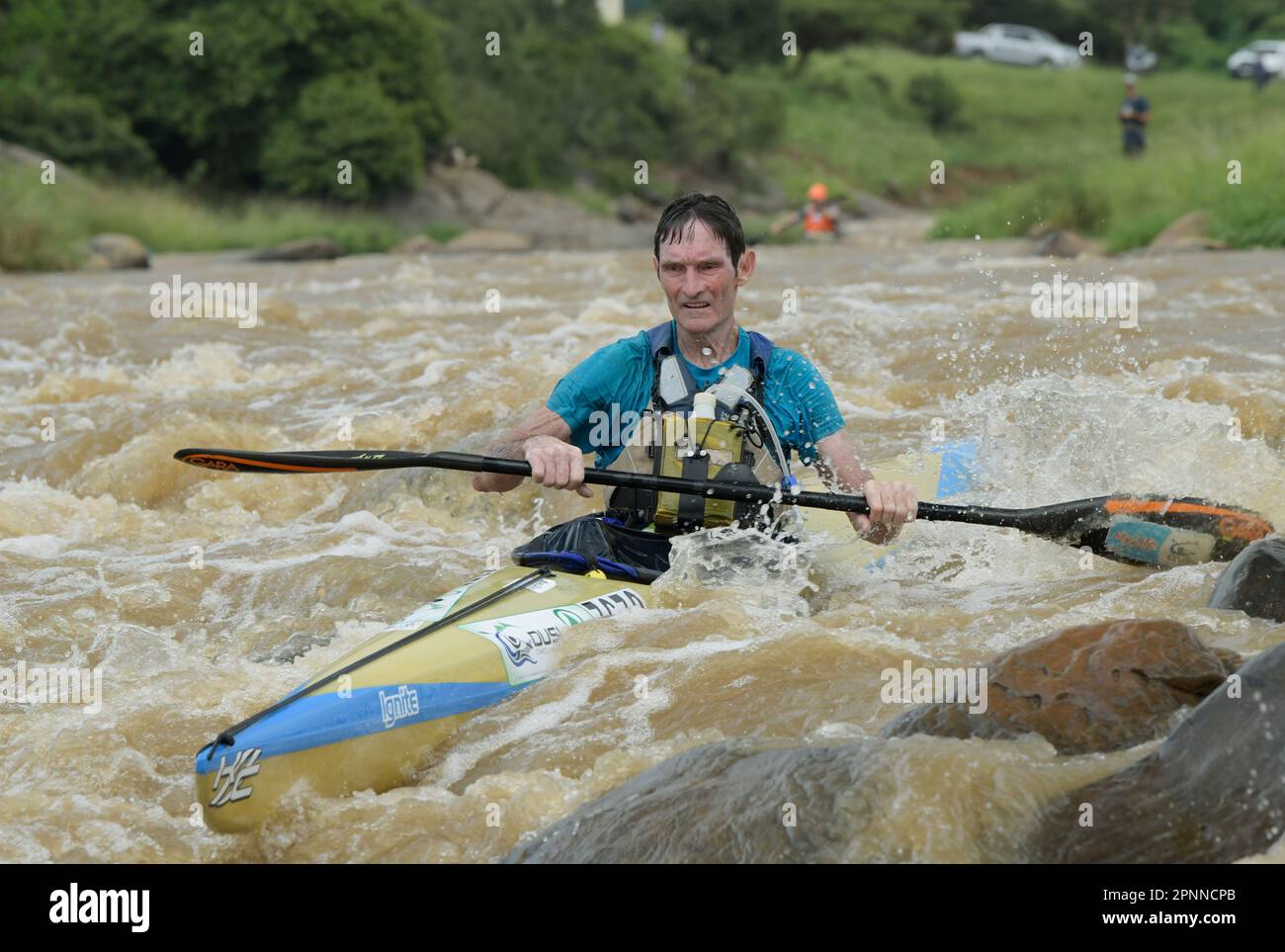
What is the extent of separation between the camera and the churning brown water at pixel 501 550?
3.43 meters

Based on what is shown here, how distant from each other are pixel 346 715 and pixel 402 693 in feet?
0.59

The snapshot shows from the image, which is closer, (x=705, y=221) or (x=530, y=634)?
(x=530, y=634)

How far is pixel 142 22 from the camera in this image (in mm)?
25141

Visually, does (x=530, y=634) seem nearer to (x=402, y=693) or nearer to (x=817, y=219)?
(x=402, y=693)

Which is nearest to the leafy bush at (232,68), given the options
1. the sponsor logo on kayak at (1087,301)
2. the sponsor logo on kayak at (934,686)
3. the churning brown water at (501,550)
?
the churning brown water at (501,550)

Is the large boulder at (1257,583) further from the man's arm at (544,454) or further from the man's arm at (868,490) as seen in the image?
the man's arm at (544,454)

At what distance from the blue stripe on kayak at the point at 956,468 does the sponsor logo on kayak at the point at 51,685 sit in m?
2.80

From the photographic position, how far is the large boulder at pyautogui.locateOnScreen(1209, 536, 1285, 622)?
4016 mm

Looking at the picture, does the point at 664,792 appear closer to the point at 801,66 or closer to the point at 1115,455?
the point at 1115,455

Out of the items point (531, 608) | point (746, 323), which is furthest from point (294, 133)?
point (531, 608)

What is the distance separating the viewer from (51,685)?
4461 millimetres

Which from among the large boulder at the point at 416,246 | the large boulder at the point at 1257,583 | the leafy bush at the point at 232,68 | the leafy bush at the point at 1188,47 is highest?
A: the leafy bush at the point at 1188,47

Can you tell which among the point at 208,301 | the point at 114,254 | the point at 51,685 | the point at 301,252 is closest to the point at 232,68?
the point at 301,252
